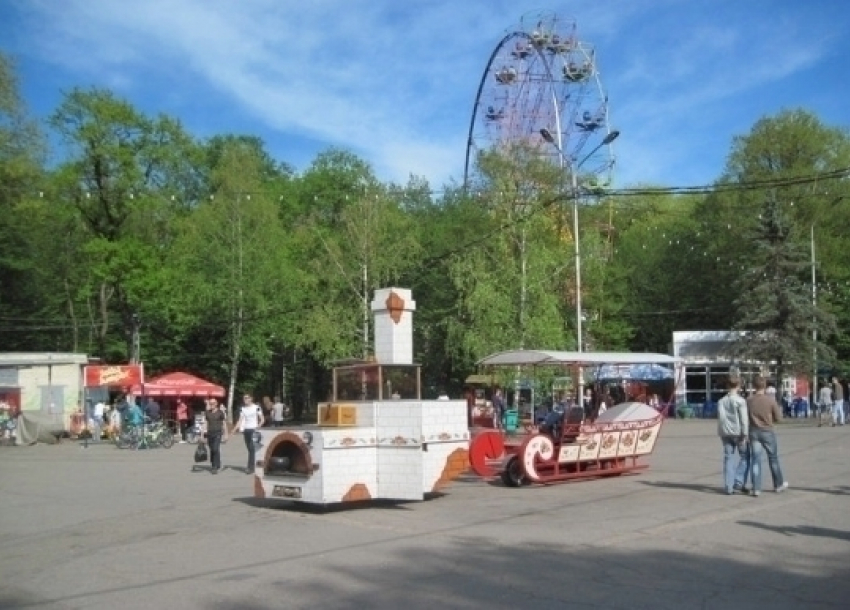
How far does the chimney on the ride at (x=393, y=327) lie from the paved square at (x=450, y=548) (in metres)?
2.48

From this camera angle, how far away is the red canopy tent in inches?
1628

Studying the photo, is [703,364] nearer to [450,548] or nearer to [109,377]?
[109,377]

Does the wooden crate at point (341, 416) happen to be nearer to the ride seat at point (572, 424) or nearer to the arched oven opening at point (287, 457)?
the arched oven opening at point (287, 457)

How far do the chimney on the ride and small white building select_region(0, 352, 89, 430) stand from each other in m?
27.2

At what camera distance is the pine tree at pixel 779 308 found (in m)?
48.7

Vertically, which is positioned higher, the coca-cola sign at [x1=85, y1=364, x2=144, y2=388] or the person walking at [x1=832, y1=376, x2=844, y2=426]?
the coca-cola sign at [x1=85, y1=364, x2=144, y2=388]

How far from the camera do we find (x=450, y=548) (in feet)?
35.7

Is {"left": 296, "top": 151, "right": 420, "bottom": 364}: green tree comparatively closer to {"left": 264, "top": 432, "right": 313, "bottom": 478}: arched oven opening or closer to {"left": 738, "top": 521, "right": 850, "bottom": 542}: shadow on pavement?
{"left": 264, "top": 432, "right": 313, "bottom": 478}: arched oven opening

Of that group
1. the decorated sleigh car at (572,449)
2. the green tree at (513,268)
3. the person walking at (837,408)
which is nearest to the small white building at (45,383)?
the green tree at (513,268)

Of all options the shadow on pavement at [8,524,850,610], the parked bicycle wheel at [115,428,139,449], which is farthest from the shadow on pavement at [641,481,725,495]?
the parked bicycle wheel at [115,428,139,449]

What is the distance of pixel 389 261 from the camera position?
4756 centimetres

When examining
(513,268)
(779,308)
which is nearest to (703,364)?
(779,308)

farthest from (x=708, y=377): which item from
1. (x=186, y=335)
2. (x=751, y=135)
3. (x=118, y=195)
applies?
(x=118, y=195)

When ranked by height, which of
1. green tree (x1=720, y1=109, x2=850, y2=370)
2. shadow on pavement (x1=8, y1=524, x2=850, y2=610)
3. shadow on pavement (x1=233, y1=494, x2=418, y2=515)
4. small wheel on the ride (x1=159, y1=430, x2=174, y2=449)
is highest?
green tree (x1=720, y1=109, x2=850, y2=370)
